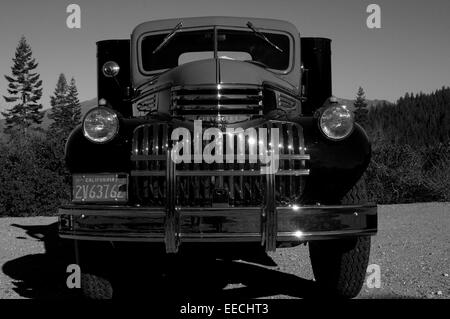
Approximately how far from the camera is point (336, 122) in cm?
331

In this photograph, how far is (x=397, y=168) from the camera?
15.0 m

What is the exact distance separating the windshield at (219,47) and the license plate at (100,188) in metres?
1.90

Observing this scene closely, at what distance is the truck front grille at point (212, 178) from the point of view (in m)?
3.03

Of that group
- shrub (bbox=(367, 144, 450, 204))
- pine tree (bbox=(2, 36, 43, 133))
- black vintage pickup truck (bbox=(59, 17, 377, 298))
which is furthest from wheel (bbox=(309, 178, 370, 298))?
pine tree (bbox=(2, 36, 43, 133))

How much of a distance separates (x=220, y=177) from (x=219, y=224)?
0.31 metres

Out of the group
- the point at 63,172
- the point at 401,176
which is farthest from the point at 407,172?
the point at 63,172

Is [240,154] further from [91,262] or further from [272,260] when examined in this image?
[272,260]

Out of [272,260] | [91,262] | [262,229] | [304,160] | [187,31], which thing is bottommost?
[272,260]

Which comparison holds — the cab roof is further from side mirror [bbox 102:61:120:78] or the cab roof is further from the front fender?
the front fender

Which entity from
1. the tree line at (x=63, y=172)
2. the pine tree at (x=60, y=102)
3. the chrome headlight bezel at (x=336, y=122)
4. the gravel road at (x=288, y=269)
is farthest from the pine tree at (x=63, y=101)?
the chrome headlight bezel at (x=336, y=122)

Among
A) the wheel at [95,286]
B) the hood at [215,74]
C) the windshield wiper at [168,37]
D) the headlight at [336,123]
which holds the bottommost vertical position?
the wheel at [95,286]

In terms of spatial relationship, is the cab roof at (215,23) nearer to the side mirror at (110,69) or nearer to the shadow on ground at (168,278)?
the side mirror at (110,69)
